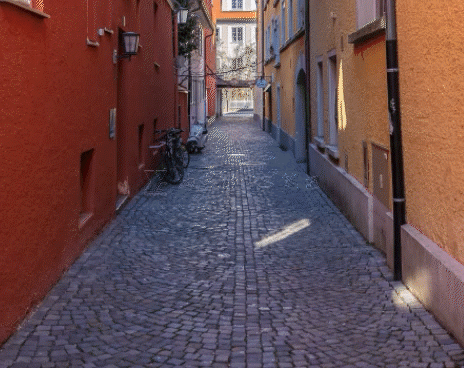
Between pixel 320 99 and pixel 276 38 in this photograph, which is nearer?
pixel 320 99

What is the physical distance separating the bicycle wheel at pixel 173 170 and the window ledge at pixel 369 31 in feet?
20.9

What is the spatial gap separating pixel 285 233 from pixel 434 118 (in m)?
4.10

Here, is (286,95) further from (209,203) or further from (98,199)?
(98,199)

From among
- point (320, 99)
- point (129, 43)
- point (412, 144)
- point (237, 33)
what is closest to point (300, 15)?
point (320, 99)

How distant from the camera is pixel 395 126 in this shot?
6.98 m

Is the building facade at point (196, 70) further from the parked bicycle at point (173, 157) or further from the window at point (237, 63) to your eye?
the window at point (237, 63)

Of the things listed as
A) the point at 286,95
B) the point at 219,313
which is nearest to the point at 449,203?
the point at 219,313

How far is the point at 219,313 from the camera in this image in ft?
19.7

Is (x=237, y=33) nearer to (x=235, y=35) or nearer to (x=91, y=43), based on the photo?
(x=235, y=35)

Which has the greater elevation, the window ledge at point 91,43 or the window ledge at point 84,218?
the window ledge at point 91,43

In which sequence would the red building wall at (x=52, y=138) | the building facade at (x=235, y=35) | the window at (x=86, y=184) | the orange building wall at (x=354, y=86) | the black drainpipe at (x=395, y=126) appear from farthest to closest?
the building facade at (x=235, y=35)
the window at (x=86, y=184)
the orange building wall at (x=354, y=86)
the black drainpipe at (x=395, y=126)
the red building wall at (x=52, y=138)

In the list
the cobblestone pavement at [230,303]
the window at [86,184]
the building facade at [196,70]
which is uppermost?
the building facade at [196,70]

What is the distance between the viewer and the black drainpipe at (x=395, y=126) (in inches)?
272

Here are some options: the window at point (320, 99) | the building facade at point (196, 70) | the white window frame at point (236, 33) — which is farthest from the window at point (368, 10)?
the white window frame at point (236, 33)
